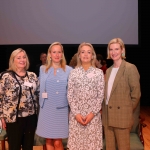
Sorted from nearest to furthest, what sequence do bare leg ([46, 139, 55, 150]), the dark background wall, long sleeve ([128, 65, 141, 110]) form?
long sleeve ([128, 65, 141, 110]), bare leg ([46, 139, 55, 150]), the dark background wall

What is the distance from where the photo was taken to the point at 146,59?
676 cm

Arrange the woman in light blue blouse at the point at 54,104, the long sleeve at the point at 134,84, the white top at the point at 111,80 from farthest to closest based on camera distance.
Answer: the woman in light blue blouse at the point at 54,104
the white top at the point at 111,80
the long sleeve at the point at 134,84

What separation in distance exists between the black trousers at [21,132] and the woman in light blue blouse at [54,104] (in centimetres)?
10

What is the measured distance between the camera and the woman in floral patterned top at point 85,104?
8.73ft

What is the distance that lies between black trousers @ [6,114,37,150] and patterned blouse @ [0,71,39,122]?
7 cm

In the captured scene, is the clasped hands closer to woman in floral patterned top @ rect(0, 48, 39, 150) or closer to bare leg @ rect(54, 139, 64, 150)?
bare leg @ rect(54, 139, 64, 150)

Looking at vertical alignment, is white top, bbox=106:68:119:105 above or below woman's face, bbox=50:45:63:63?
below

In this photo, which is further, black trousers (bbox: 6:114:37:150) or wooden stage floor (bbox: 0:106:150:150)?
wooden stage floor (bbox: 0:106:150:150)

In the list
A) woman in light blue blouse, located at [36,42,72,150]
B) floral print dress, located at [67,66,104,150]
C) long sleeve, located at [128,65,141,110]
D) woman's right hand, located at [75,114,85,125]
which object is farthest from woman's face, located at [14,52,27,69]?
long sleeve, located at [128,65,141,110]

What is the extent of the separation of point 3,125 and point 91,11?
12.6 ft

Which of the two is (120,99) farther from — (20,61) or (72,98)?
(20,61)

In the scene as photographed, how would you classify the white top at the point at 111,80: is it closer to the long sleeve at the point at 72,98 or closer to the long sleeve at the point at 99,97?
the long sleeve at the point at 99,97

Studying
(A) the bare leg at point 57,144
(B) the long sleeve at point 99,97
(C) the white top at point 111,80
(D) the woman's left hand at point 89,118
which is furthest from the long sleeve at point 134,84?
(A) the bare leg at point 57,144

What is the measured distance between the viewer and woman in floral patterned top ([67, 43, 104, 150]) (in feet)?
8.73
